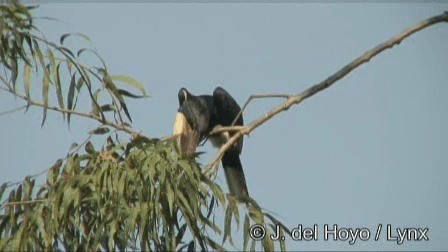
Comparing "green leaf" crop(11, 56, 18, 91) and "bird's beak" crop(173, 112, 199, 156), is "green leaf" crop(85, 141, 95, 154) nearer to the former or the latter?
"green leaf" crop(11, 56, 18, 91)

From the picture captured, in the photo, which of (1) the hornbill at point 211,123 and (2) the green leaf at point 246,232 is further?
(1) the hornbill at point 211,123

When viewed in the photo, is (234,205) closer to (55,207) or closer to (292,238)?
(292,238)

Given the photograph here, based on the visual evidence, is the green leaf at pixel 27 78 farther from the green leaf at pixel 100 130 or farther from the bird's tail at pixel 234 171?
the bird's tail at pixel 234 171

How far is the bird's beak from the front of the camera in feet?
14.9

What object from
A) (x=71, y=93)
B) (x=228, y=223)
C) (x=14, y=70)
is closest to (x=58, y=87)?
(x=71, y=93)

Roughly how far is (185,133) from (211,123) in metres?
0.19

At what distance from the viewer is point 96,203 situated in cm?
343

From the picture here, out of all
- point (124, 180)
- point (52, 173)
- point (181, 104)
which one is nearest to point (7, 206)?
point (52, 173)

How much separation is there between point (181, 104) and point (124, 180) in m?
1.40

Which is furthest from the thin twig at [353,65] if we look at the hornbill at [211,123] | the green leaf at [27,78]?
the hornbill at [211,123]

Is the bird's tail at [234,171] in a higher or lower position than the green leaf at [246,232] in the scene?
higher

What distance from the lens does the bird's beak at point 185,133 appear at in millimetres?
4547

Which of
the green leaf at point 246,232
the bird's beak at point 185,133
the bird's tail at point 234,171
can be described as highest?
the bird's beak at point 185,133

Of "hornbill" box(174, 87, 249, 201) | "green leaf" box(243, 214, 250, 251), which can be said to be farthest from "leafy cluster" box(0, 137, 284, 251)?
"hornbill" box(174, 87, 249, 201)
